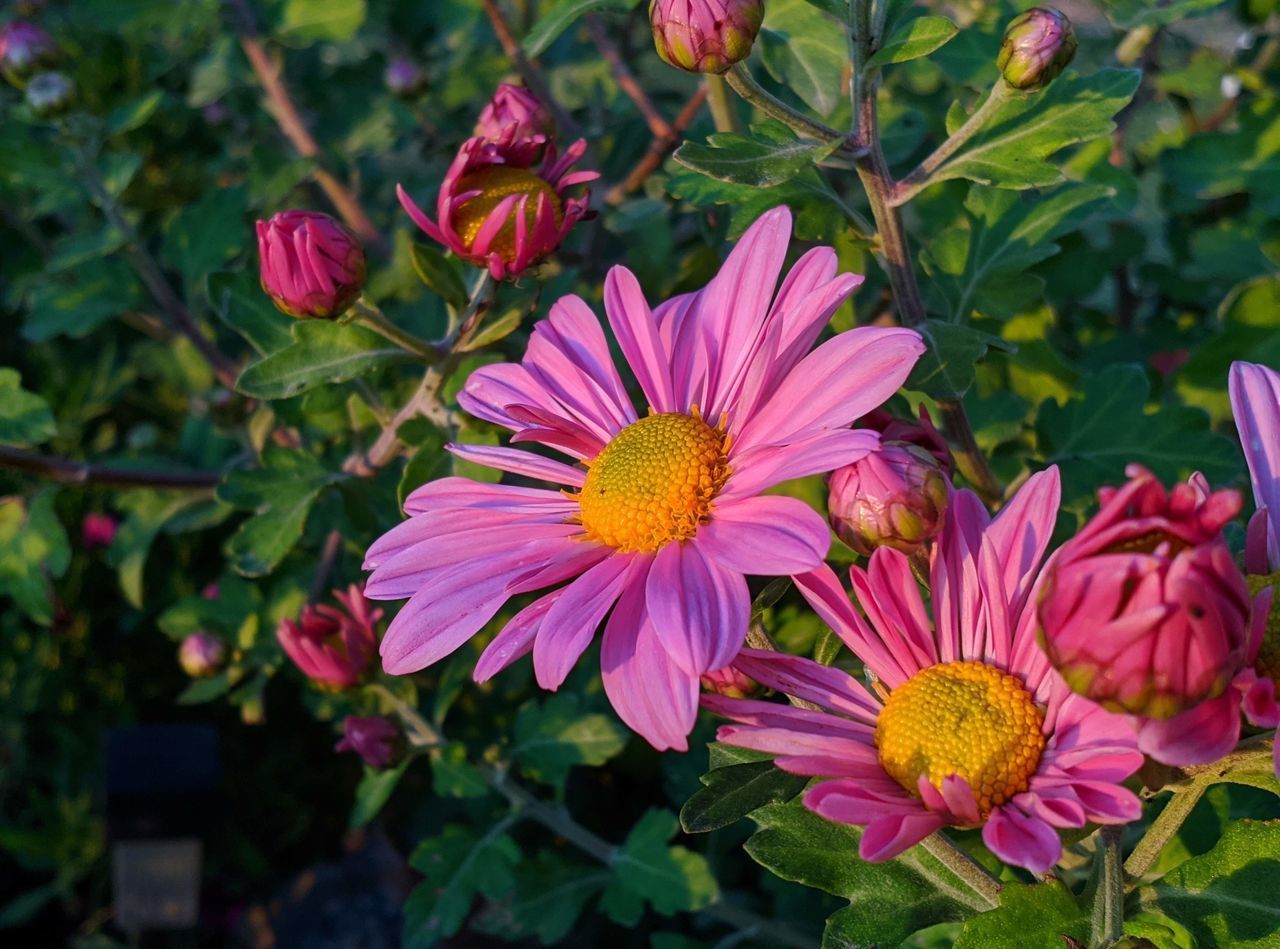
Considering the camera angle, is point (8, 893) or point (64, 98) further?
point (8, 893)

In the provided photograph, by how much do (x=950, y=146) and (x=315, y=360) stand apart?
→ 0.66m

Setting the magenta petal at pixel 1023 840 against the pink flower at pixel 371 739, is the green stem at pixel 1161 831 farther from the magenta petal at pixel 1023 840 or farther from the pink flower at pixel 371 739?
the pink flower at pixel 371 739

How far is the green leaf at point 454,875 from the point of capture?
1.48 meters

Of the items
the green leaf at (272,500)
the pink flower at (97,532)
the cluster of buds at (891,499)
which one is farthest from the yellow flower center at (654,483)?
the pink flower at (97,532)

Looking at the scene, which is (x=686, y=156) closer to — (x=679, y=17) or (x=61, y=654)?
(x=679, y=17)

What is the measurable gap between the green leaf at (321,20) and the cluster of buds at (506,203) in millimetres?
1085

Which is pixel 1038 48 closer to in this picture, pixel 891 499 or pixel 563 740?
pixel 891 499

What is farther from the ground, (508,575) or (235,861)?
(508,575)

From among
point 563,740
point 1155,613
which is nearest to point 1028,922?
point 1155,613

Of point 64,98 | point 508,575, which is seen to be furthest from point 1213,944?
point 64,98

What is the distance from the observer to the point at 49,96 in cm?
187

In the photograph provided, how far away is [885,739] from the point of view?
784 millimetres

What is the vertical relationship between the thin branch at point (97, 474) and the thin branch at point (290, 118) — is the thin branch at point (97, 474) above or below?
below

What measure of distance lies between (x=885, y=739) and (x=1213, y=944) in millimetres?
272
